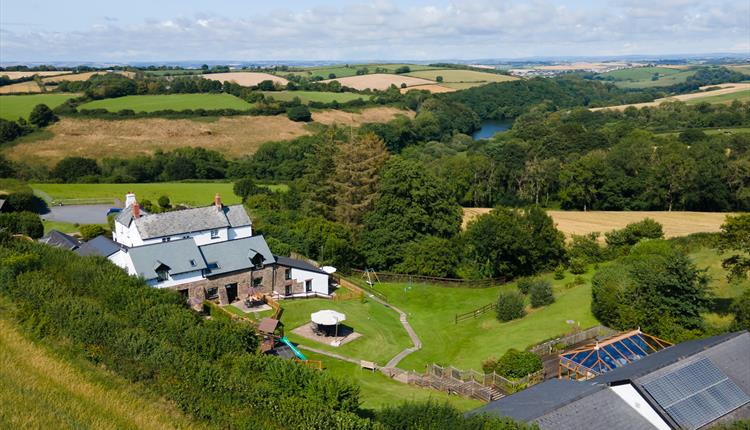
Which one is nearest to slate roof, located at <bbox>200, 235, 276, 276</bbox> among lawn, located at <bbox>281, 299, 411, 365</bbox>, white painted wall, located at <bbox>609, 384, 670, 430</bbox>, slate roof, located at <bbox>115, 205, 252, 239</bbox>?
slate roof, located at <bbox>115, 205, 252, 239</bbox>

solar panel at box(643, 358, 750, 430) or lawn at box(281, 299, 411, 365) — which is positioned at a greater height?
solar panel at box(643, 358, 750, 430)

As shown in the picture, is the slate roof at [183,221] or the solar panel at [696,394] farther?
the slate roof at [183,221]

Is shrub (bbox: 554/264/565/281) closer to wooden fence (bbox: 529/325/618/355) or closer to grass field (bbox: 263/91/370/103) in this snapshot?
wooden fence (bbox: 529/325/618/355)

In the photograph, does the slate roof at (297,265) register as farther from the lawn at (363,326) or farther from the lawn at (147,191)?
the lawn at (147,191)

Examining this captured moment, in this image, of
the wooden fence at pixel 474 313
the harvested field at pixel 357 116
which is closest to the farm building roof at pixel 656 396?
the wooden fence at pixel 474 313

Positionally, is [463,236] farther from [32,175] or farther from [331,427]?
A: [32,175]
